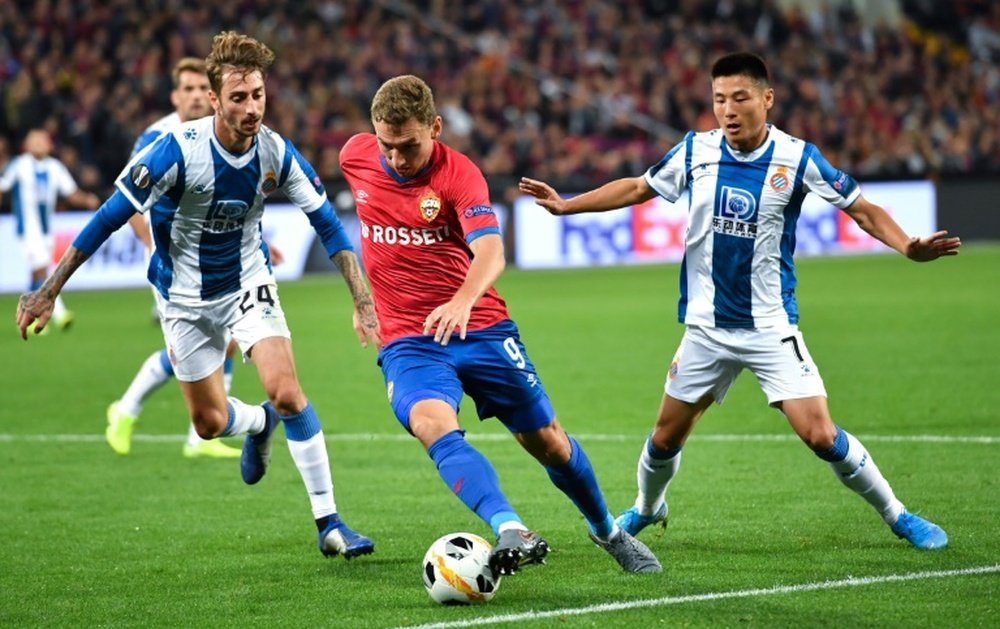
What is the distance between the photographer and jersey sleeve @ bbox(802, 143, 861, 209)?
6.79m

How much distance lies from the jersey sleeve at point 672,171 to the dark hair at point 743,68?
34 cm

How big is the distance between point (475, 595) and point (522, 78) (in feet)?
81.5

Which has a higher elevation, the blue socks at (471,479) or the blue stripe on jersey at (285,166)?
the blue stripe on jersey at (285,166)

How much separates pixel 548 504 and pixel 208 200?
2418mm

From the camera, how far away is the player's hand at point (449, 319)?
575 centimetres

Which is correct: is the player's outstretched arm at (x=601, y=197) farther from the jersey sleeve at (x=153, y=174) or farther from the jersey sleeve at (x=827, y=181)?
the jersey sleeve at (x=153, y=174)

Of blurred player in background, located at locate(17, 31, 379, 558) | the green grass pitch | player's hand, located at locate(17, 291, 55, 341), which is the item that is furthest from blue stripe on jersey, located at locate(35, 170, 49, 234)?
player's hand, located at locate(17, 291, 55, 341)

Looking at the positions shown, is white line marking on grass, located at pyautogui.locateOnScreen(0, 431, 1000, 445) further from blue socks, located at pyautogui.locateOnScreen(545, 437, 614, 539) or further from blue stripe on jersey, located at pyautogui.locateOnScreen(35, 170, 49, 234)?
blue stripe on jersey, located at pyautogui.locateOnScreen(35, 170, 49, 234)

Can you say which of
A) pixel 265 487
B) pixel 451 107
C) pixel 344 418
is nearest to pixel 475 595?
pixel 265 487

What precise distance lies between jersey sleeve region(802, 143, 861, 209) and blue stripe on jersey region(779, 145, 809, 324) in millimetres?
21

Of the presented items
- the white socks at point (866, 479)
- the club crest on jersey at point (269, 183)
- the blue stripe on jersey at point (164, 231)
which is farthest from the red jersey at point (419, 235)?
the white socks at point (866, 479)

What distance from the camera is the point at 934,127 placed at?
3103 cm

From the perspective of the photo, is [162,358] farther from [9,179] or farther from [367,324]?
[9,179]

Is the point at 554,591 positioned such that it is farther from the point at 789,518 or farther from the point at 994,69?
the point at 994,69
